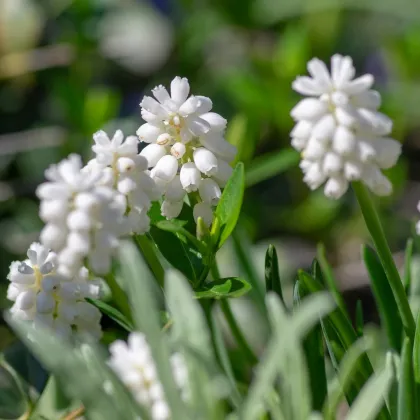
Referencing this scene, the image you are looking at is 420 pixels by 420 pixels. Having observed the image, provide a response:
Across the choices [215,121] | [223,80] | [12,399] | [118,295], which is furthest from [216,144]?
[223,80]

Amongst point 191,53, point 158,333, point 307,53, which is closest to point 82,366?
point 158,333

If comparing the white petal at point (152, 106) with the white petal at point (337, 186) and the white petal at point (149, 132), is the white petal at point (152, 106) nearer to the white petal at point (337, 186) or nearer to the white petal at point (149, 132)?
the white petal at point (149, 132)

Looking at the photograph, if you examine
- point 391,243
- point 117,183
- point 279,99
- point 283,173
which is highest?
point 117,183

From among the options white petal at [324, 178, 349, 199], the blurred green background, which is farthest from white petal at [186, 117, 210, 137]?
the blurred green background

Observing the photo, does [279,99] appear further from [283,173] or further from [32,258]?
[32,258]

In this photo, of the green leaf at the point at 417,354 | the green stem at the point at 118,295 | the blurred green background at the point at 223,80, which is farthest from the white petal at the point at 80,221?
the blurred green background at the point at 223,80

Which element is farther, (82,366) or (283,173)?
(283,173)

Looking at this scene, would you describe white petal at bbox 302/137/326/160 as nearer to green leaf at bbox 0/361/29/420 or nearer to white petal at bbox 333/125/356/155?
white petal at bbox 333/125/356/155
